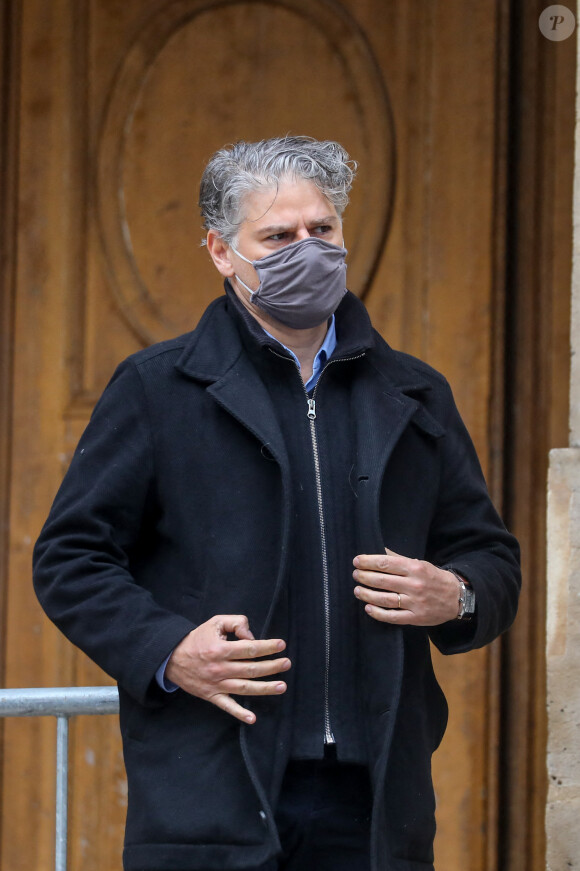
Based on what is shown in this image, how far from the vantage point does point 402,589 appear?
1593 millimetres

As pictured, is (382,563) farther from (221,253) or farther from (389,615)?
(221,253)

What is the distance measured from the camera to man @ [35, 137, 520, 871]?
1.54 m

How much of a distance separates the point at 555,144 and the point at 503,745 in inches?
56.1

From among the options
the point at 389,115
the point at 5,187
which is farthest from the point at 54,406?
the point at 389,115

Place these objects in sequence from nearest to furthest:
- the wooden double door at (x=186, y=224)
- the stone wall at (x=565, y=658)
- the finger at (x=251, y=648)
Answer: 1. the finger at (x=251, y=648)
2. the stone wall at (x=565, y=658)
3. the wooden double door at (x=186, y=224)

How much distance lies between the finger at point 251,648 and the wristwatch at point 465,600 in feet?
1.03

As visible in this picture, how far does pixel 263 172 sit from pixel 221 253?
16 cm

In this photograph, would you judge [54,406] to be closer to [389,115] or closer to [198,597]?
[389,115]

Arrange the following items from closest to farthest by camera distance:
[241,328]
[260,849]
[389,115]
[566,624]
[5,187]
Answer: [260,849]
[241,328]
[566,624]
[389,115]
[5,187]

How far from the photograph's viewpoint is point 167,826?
5.00 ft

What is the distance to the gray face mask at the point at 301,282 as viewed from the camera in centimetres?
168

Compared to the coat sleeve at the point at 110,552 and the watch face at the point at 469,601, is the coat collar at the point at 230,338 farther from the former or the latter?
the watch face at the point at 469,601

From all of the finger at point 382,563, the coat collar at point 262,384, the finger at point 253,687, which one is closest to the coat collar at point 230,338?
the coat collar at point 262,384

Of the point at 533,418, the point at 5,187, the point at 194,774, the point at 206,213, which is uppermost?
the point at 5,187
